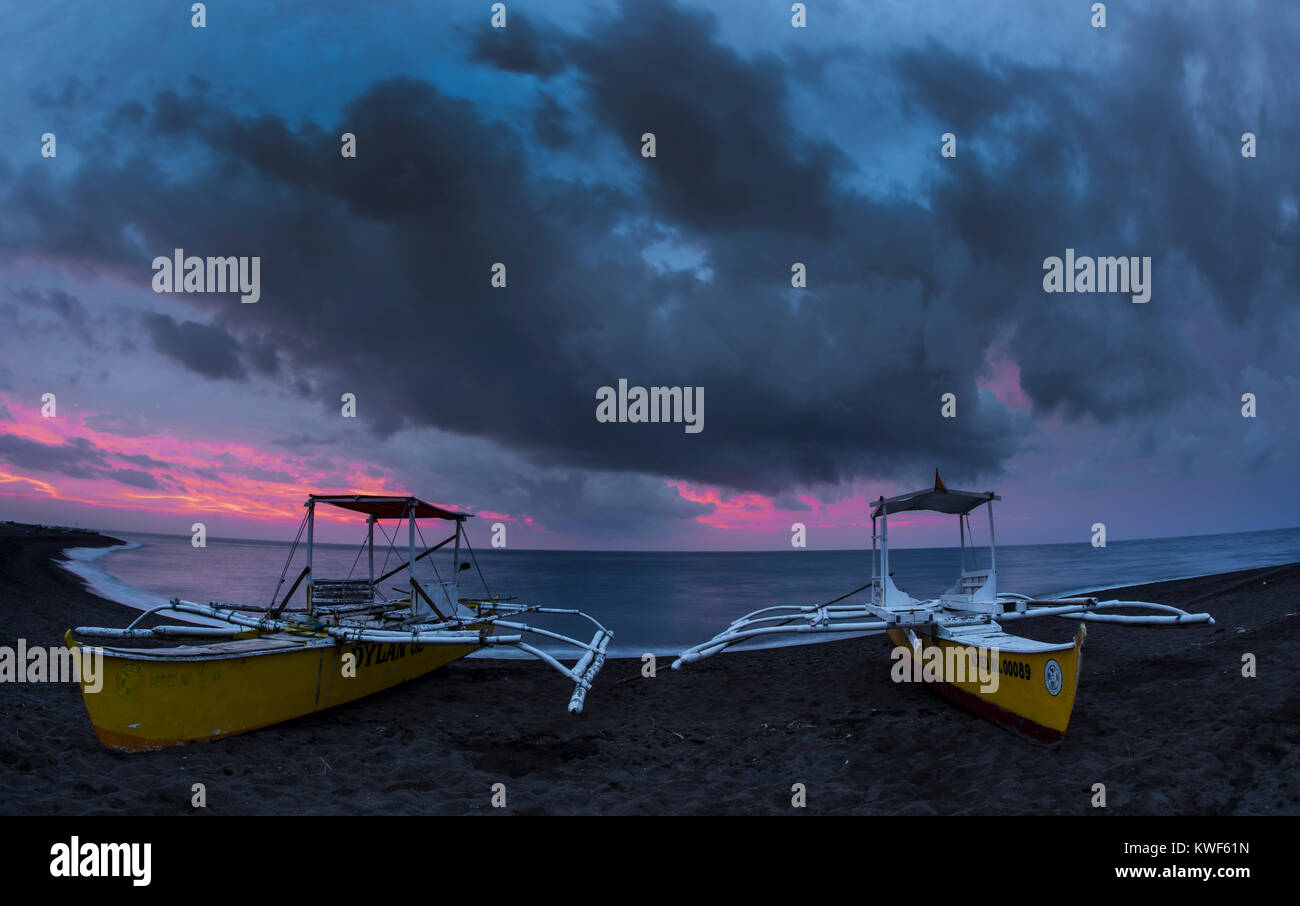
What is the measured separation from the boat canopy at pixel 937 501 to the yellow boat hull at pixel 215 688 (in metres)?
9.04

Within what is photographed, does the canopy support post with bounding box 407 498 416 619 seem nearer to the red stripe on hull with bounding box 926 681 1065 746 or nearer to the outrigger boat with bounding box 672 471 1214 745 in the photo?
the outrigger boat with bounding box 672 471 1214 745

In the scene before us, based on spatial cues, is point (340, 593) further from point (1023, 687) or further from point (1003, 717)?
point (1023, 687)

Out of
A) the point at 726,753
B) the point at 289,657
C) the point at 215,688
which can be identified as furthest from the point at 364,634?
the point at 726,753

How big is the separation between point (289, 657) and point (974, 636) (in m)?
9.75

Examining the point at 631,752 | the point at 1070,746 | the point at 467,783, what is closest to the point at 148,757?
the point at 467,783

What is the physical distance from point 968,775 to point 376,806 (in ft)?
19.6

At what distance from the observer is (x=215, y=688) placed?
298 inches

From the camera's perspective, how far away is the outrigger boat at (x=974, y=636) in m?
7.25

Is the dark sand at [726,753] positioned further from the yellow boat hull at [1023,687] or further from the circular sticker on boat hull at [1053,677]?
the circular sticker on boat hull at [1053,677]

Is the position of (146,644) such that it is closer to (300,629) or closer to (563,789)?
(300,629)

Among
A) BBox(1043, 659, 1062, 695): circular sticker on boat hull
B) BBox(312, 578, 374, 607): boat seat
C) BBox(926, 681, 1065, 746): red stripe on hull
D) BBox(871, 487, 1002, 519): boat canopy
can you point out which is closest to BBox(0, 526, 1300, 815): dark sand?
BBox(926, 681, 1065, 746): red stripe on hull

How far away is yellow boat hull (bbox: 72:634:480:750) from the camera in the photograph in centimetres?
682

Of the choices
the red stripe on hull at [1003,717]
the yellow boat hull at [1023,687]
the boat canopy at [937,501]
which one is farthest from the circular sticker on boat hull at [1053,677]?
the boat canopy at [937,501]

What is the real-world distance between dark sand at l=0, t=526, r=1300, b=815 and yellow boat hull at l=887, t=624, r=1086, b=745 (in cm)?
21
